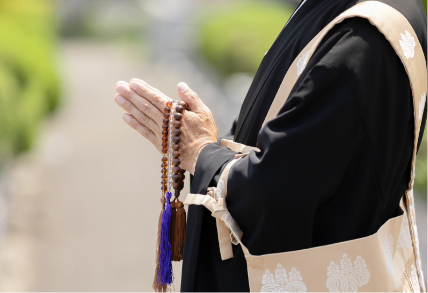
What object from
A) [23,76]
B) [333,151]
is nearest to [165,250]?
[333,151]

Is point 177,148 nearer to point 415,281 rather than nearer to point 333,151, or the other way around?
point 333,151

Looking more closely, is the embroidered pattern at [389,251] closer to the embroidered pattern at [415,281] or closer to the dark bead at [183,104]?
the embroidered pattern at [415,281]

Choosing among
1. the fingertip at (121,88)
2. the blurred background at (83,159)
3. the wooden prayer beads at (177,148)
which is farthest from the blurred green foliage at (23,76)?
the wooden prayer beads at (177,148)

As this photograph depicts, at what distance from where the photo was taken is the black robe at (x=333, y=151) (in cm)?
124

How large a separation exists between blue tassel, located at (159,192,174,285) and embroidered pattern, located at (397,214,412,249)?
0.80 meters

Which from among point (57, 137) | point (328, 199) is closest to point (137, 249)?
point (328, 199)

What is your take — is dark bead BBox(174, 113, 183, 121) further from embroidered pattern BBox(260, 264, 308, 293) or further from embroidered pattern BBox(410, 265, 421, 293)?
embroidered pattern BBox(410, 265, 421, 293)

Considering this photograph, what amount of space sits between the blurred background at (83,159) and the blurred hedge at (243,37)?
1.2 inches

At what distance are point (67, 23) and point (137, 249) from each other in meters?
29.6

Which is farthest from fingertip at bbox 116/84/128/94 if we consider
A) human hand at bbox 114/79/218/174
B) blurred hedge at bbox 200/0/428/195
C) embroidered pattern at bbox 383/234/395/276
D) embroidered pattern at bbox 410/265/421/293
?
blurred hedge at bbox 200/0/428/195

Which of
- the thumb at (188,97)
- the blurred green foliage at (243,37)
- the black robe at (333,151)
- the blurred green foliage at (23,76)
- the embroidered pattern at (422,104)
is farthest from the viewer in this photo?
the blurred green foliage at (243,37)

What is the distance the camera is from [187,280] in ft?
5.08

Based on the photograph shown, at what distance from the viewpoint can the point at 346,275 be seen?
1324 millimetres

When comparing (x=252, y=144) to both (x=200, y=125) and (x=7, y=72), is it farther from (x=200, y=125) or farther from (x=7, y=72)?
(x=7, y=72)
